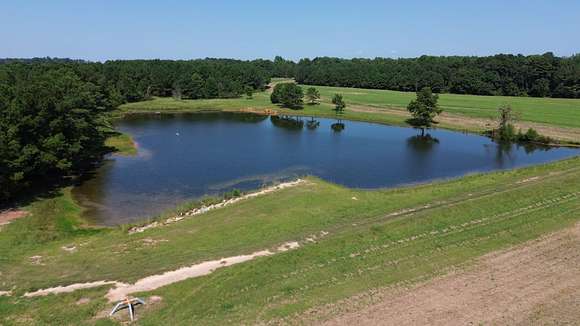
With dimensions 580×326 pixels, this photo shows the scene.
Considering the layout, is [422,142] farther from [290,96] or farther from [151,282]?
[151,282]

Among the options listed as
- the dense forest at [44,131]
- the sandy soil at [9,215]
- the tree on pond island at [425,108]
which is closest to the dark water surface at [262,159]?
the dense forest at [44,131]

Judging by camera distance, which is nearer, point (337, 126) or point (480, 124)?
point (480, 124)

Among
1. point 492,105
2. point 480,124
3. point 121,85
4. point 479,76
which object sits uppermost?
point 479,76

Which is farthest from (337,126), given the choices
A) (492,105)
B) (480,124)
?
(492,105)

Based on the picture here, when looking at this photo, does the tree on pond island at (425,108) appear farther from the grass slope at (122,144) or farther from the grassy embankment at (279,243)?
the grass slope at (122,144)

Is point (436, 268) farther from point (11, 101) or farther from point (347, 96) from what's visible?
point (347, 96)

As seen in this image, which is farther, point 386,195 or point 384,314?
point 386,195

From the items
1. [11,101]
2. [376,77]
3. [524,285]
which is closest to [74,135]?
[11,101]
